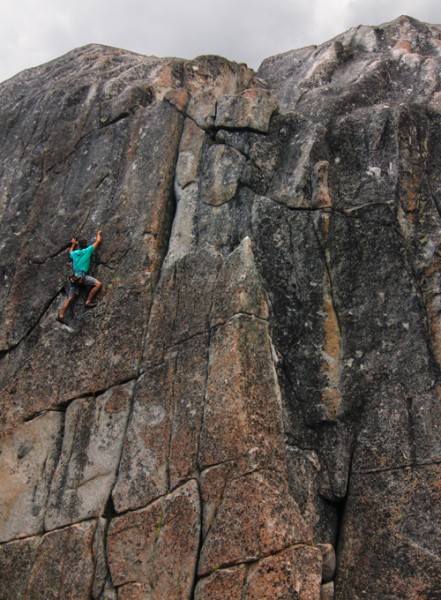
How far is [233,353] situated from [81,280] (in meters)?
6.45

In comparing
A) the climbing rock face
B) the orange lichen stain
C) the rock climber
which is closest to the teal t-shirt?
the rock climber

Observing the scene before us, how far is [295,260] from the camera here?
2055cm

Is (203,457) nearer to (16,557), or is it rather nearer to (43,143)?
(16,557)

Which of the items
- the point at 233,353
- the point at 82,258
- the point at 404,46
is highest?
the point at 404,46

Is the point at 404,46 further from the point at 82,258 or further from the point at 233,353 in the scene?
the point at 233,353

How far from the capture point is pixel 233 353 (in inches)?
695

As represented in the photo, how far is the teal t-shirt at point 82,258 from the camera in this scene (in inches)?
885

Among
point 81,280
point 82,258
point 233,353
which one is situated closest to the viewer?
point 233,353

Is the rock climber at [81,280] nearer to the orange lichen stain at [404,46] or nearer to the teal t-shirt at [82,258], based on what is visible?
the teal t-shirt at [82,258]

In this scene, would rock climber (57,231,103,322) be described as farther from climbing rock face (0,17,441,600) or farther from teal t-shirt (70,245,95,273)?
climbing rock face (0,17,441,600)

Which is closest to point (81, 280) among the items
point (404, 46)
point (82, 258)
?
point (82, 258)

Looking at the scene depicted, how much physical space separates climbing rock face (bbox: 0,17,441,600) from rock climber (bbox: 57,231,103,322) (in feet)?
0.91

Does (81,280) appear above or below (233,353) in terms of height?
above

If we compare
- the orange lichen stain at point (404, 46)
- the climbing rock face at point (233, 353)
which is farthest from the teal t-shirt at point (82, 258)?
the orange lichen stain at point (404, 46)
